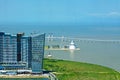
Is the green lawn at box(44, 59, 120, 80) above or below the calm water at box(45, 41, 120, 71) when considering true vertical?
below

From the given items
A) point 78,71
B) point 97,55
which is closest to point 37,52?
point 78,71

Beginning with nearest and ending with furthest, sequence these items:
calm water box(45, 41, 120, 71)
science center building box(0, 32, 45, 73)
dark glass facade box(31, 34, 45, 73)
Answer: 1. dark glass facade box(31, 34, 45, 73)
2. science center building box(0, 32, 45, 73)
3. calm water box(45, 41, 120, 71)

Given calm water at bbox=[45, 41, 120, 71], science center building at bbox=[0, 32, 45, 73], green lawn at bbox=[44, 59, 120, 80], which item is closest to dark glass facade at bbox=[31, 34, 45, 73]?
science center building at bbox=[0, 32, 45, 73]

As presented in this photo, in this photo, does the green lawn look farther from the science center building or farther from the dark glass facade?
the science center building

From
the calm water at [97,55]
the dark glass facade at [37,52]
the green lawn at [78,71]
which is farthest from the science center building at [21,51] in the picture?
the calm water at [97,55]

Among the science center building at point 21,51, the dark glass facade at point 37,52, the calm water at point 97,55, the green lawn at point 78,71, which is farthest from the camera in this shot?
the calm water at point 97,55

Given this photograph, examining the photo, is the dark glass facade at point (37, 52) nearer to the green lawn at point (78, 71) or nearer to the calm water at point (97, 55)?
the green lawn at point (78, 71)

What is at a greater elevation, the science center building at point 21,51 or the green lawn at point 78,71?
the science center building at point 21,51

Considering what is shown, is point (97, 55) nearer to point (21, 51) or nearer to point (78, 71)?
point (78, 71)
